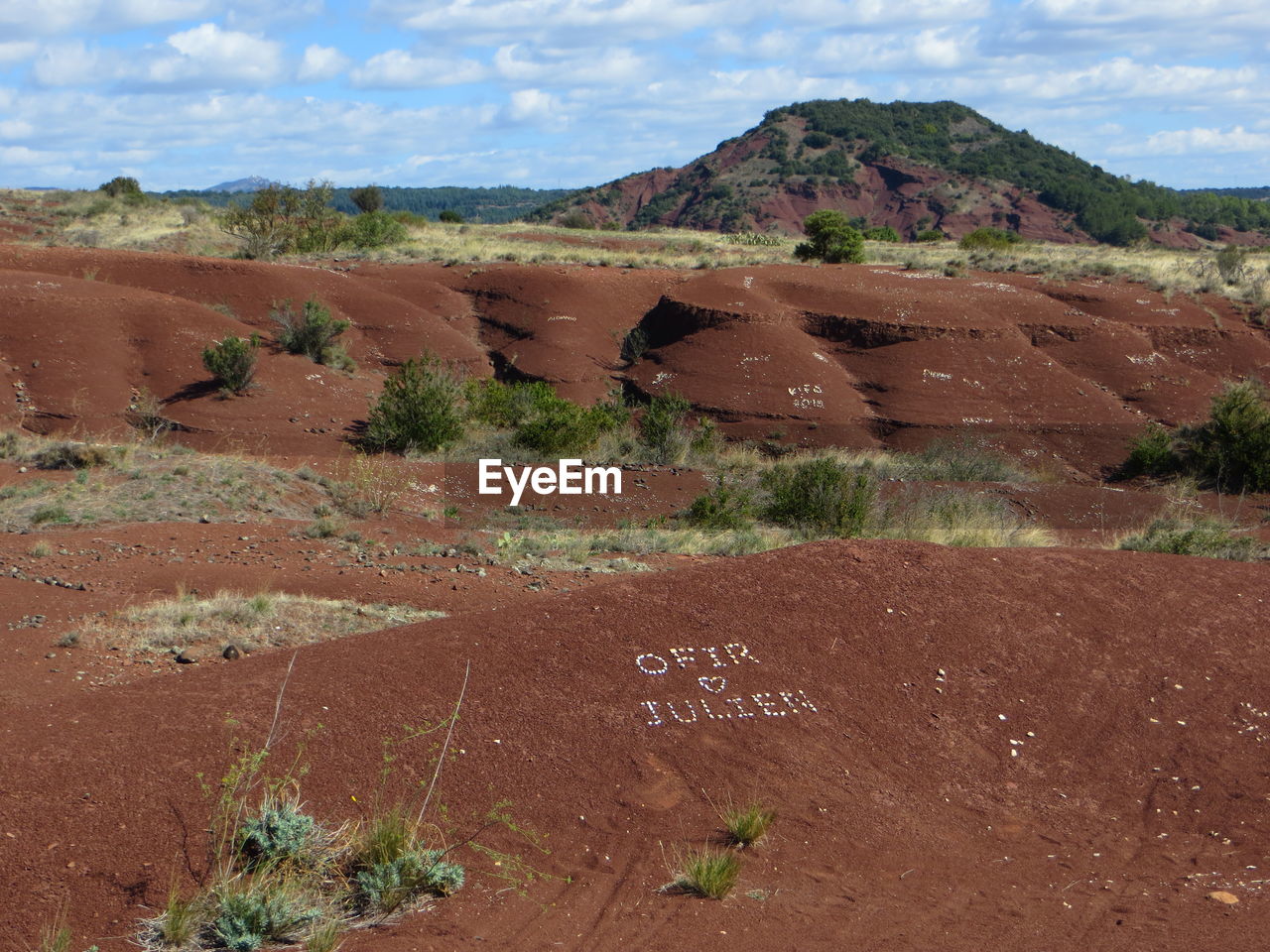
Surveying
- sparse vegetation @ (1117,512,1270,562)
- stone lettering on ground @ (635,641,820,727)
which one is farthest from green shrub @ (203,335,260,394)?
stone lettering on ground @ (635,641,820,727)

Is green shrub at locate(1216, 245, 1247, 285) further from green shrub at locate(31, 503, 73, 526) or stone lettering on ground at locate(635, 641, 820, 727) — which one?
green shrub at locate(31, 503, 73, 526)

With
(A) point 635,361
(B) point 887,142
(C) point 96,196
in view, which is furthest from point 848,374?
(B) point 887,142

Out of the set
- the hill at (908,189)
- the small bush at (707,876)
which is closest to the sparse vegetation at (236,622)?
the small bush at (707,876)

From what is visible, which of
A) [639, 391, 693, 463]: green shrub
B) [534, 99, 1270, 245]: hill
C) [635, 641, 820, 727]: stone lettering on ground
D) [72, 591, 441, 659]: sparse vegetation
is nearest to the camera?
[635, 641, 820, 727]: stone lettering on ground

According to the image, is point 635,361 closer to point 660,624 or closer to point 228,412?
point 228,412

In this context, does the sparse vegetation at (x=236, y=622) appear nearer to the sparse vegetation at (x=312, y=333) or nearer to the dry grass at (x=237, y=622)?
the dry grass at (x=237, y=622)

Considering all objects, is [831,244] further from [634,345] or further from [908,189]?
[908,189]
